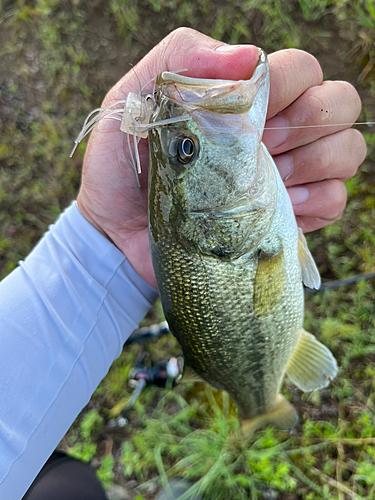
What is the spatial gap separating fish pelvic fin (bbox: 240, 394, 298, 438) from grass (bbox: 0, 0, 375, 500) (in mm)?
605

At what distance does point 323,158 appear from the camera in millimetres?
1614

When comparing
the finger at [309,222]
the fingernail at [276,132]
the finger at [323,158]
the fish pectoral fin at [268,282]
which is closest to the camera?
the fish pectoral fin at [268,282]

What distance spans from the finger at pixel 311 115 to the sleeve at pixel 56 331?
3.13 feet

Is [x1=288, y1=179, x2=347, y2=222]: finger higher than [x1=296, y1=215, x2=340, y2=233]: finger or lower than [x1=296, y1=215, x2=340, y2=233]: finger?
higher

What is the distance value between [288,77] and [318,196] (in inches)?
24.1

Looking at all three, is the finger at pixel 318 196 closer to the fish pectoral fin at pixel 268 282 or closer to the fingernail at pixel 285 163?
the fingernail at pixel 285 163

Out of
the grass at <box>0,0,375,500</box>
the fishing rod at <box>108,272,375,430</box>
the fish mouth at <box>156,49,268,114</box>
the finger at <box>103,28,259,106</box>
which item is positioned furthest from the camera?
the fishing rod at <box>108,272,375,430</box>

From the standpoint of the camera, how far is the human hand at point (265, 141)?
1.23 m

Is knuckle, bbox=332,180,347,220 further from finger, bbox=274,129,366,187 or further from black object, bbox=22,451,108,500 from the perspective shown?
black object, bbox=22,451,108,500

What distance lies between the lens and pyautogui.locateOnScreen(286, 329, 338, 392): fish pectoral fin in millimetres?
1578

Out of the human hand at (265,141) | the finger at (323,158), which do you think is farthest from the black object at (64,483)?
the finger at (323,158)

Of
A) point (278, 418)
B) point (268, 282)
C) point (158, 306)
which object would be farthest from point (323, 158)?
point (158, 306)

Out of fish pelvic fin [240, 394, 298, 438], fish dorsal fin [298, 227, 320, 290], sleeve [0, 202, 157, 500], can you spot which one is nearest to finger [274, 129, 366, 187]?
fish dorsal fin [298, 227, 320, 290]

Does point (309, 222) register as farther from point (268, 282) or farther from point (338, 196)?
point (268, 282)
